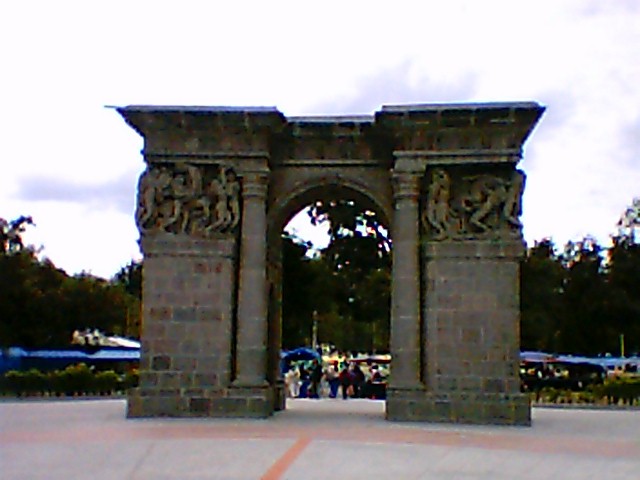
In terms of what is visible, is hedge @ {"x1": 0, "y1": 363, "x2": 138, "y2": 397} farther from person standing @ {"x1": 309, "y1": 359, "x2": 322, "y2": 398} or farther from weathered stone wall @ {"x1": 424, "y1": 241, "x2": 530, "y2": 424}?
weathered stone wall @ {"x1": 424, "y1": 241, "x2": 530, "y2": 424}

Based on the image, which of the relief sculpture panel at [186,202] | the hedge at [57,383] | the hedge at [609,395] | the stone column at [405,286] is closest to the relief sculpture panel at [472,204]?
the stone column at [405,286]

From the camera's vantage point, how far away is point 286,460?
11.8 meters

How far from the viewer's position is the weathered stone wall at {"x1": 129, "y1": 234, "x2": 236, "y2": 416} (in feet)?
60.2

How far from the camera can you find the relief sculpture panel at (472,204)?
18.6m

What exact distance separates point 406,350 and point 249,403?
375 centimetres

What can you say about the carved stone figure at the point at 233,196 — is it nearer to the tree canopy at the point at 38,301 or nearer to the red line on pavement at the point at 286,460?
the red line on pavement at the point at 286,460

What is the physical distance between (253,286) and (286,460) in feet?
24.5

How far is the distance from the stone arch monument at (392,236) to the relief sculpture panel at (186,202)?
3cm

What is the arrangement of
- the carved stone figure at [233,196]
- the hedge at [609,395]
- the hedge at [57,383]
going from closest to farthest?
the carved stone figure at [233,196] → the hedge at [609,395] → the hedge at [57,383]

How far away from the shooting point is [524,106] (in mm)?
17938

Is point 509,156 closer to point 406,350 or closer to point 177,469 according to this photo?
point 406,350

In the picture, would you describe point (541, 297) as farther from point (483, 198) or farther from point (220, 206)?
point (220, 206)

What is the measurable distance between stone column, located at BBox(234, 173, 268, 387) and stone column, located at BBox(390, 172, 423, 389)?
3.04 metres

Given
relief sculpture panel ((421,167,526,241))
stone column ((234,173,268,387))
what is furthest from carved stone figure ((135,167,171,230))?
relief sculpture panel ((421,167,526,241))
